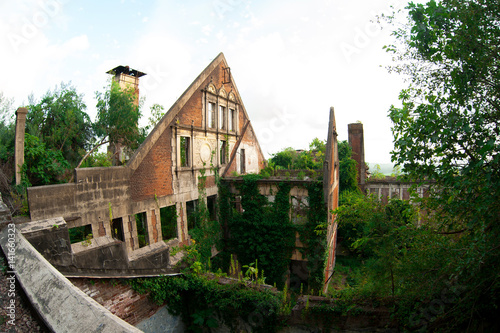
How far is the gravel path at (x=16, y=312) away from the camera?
11.7 feet

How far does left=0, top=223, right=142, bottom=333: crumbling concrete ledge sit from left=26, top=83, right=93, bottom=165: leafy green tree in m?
7.57

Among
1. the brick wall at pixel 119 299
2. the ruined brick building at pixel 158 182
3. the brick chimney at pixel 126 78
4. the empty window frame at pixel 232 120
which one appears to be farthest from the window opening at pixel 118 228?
the empty window frame at pixel 232 120

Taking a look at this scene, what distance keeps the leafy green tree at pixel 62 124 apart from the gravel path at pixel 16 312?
7.97 metres

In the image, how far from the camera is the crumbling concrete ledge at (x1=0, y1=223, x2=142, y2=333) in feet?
10.8

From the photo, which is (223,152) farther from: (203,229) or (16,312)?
(16,312)

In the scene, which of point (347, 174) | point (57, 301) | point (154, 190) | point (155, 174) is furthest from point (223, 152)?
point (57, 301)

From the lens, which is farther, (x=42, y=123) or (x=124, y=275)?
(x=42, y=123)

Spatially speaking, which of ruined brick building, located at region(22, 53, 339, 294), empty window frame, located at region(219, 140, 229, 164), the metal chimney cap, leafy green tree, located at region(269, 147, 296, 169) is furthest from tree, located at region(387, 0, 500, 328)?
leafy green tree, located at region(269, 147, 296, 169)

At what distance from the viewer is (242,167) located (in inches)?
672

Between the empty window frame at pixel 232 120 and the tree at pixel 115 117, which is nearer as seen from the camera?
the tree at pixel 115 117

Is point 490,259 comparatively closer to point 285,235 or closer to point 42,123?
point 285,235

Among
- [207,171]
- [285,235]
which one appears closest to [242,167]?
[207,171]

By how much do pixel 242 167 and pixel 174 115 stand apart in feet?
19.7

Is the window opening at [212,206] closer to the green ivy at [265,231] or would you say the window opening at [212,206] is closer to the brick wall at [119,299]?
the green ivy at [265,231]
